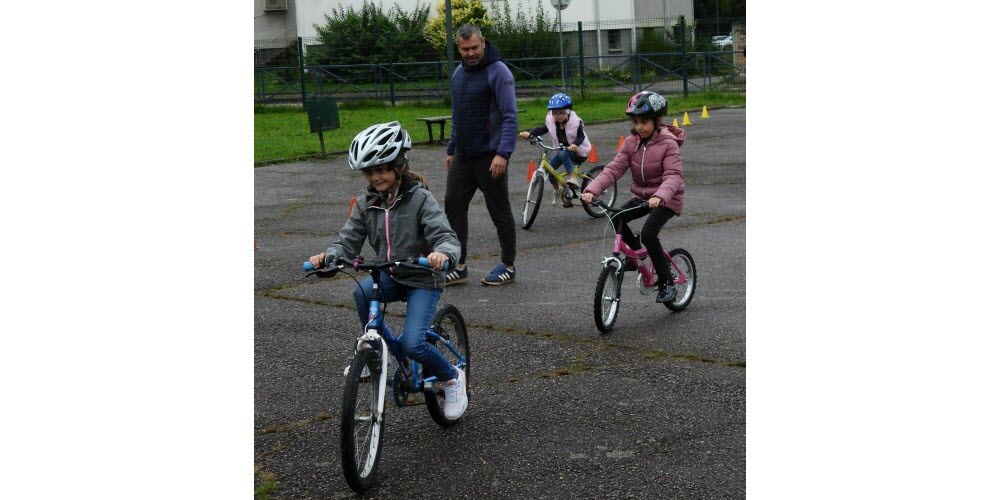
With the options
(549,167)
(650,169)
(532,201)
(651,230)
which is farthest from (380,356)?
(549,167)

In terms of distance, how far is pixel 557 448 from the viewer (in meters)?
5.77

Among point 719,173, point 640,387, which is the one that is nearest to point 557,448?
point 640,387

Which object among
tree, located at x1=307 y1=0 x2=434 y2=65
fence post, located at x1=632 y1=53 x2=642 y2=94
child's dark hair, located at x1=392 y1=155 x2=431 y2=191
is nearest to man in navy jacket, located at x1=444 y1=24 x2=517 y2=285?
child's dark hair, located at x1=392 y1=155 x2=431 y2=191

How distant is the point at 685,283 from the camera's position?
8.81m

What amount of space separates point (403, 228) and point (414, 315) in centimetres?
41

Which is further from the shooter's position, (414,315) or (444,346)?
(444,346)

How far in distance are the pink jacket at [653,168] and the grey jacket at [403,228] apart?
2371mm

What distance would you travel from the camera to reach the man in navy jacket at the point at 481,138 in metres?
9.47

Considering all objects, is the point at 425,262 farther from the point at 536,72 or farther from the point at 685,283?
the point at 536,72

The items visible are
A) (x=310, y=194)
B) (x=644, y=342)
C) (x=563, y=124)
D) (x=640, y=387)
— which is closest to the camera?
(x=640, y=387)

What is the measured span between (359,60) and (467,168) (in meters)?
25.2

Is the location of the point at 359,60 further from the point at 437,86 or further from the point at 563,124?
the point at 563,124

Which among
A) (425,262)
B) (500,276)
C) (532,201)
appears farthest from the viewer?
(532,201)

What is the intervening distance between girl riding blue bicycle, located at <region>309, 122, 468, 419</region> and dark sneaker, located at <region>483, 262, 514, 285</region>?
12.8 ft
